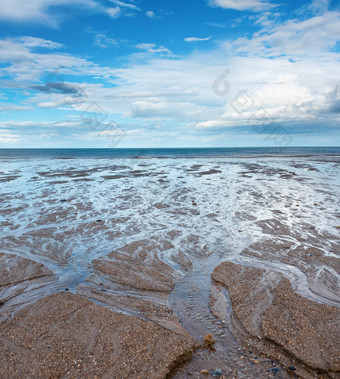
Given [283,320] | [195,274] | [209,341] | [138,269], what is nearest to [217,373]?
[209,341]

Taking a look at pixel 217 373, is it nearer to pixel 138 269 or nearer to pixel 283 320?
pixel 283 320

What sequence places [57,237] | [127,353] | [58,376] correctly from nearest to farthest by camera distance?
[58,376] < [127,353] < [57,237]

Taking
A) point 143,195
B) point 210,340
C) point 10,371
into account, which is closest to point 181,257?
point 210,340

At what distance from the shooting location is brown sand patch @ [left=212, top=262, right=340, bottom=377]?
439 cm

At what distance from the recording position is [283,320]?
527 cm

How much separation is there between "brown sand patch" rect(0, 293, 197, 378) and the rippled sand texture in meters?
0.05

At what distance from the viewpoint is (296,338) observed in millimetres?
4742

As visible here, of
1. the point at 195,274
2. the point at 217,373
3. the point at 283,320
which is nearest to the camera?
the point at 217,373

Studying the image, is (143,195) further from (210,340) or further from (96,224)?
(210,340)

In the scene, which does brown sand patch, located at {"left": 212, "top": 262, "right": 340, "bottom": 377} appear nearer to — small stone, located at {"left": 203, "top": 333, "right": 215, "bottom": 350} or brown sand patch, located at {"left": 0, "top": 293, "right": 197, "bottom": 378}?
small stone, located at {"left": 203, "top": 333, "right": 215, "bottom": 350}

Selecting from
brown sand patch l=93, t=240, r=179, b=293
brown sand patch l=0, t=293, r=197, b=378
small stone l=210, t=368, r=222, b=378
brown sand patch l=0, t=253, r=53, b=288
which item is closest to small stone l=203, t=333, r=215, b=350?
brown sand patch l=0, t=293, r=197, b=378

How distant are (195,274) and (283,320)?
105 inches

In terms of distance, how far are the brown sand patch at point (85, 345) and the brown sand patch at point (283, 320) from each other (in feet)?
4.66

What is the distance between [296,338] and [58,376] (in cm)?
408
